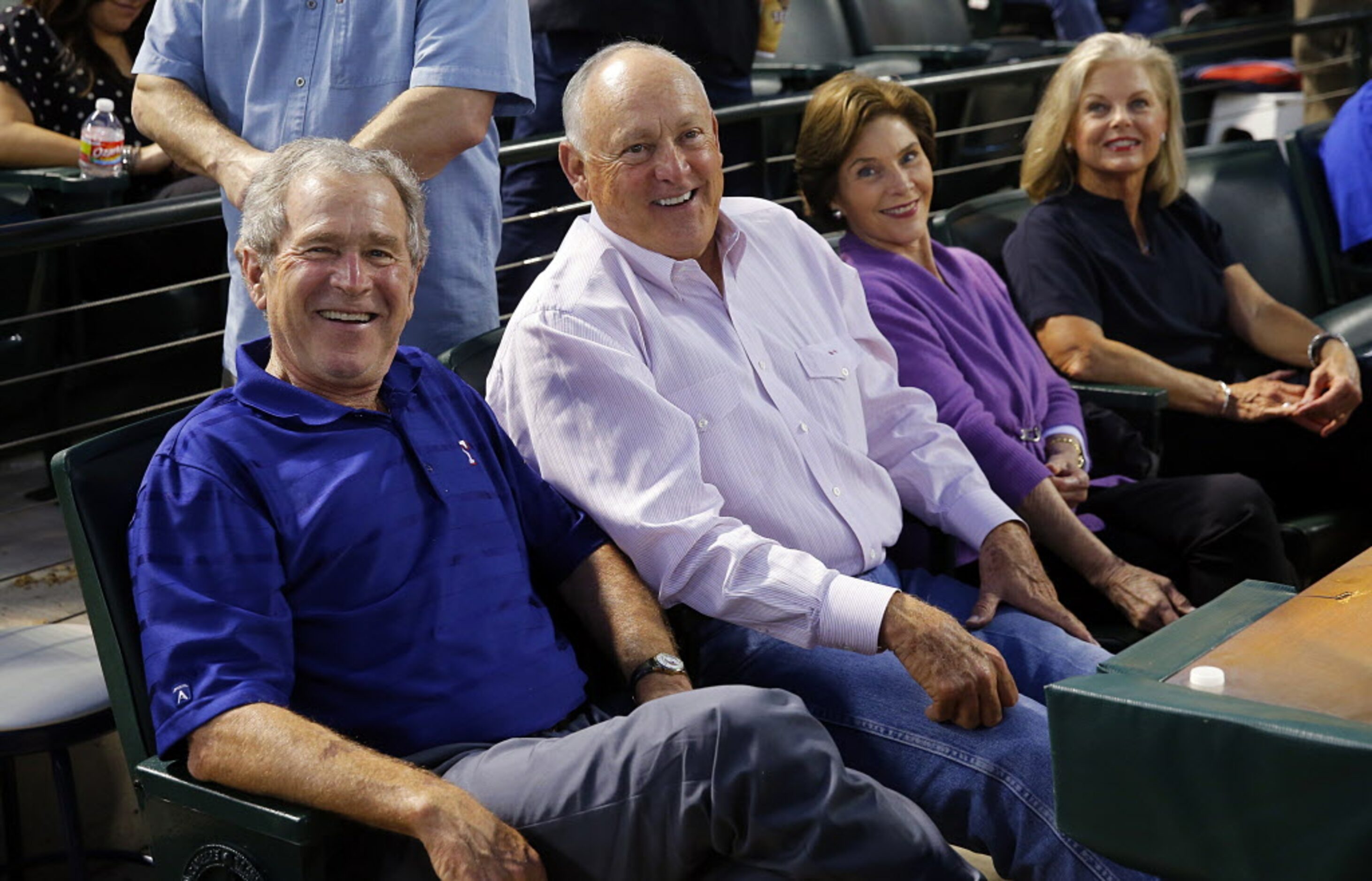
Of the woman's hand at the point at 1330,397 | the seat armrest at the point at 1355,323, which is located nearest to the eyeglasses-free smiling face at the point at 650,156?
the woman's hand at the point at 1330,397

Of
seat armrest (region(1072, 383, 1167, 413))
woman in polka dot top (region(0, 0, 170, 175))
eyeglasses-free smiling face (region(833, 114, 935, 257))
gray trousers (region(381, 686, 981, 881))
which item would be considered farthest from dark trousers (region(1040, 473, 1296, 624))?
woman in polka dot top (region(0, 0, 170, 175))

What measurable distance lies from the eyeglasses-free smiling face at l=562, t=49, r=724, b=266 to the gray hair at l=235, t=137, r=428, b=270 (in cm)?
37

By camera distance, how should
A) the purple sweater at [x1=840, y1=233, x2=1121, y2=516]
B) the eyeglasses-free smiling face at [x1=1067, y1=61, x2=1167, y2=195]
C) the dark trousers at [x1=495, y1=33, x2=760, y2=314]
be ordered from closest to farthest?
the purple sweater at [x1=840, y1=233, x2=1121, y2=516] → the eyeglasses-free smiling face at [x1=1067, y1=61, x2=1167, y2=195] → the dark trousers at [x1=495, y1=33, x2=760, y2=314]

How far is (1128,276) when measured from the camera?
3.24 meters

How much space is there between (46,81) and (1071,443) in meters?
2.72

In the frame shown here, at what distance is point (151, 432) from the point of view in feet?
6.11

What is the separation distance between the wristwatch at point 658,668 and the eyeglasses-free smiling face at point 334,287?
47 centimetres

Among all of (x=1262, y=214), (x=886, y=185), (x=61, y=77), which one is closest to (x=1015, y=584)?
(x=886, y=185)

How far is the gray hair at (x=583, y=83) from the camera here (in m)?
2.29

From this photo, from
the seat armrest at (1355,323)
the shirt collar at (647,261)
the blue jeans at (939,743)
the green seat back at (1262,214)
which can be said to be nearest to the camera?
the blue jeans at (939,743)

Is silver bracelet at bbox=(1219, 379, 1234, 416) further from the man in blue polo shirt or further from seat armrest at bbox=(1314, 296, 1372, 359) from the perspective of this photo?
the man in blue polo shirt

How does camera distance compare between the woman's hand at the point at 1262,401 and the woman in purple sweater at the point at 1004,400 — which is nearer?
the woman in purple sweater at the point at 1004,400

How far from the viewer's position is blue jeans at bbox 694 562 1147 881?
1802 millimetres

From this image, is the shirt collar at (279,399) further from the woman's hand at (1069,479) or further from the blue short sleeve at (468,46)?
the woman's hand at (1069,479)
